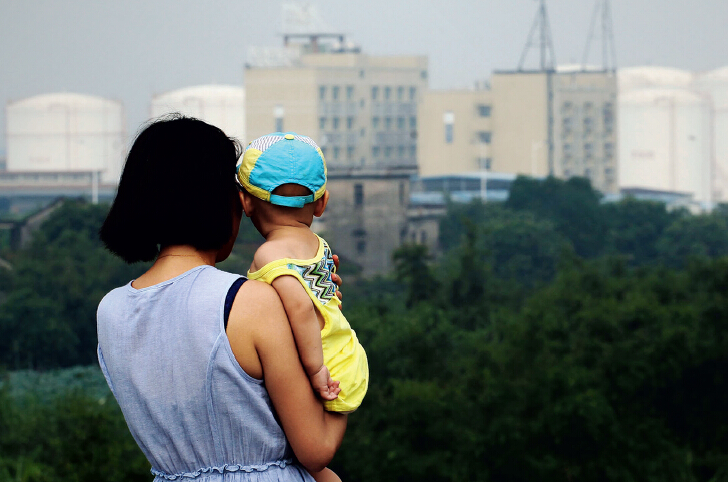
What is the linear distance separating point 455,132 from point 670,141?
559 inches

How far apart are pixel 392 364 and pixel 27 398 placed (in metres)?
7.67

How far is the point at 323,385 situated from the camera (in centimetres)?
131

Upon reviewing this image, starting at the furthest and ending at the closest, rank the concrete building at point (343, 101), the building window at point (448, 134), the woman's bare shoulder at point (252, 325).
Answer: the building window at point (448, 134), the concrete building at point (343, 101), the woman's bare shoulder at point (252, 325)

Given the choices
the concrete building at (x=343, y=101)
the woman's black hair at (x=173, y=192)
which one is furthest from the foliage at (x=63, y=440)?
the concrete building at (x=343, y=101)

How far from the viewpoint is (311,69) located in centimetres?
4881

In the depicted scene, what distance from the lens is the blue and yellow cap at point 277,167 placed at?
140 cm

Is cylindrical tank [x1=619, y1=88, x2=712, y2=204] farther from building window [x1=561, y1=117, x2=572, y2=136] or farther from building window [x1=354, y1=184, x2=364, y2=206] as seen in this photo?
building window [x1=354, y1=184, x2=364, y2=206]

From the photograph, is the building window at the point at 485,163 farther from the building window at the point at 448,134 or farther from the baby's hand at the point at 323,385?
the baby's hand at the point at 323,385

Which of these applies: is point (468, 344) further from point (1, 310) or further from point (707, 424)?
point (1, 310)

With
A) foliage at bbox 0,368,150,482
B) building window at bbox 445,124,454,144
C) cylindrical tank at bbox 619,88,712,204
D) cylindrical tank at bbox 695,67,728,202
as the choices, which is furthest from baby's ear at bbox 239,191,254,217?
cylindrical tank at bbox 695,67,728,202

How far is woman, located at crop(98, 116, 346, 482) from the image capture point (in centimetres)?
126

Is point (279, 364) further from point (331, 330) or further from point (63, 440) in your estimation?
point (63, 440)

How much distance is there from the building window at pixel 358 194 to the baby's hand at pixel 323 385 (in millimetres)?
35692

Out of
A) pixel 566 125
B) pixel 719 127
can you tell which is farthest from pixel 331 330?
pixel 719 127
